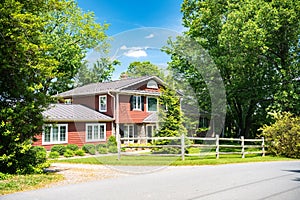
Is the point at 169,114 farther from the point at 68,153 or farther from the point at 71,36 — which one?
the point at 71,36

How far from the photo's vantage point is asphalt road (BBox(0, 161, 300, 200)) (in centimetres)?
766

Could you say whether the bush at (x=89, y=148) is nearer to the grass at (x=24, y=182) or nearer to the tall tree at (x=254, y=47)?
the grass at (x=24, y=182)

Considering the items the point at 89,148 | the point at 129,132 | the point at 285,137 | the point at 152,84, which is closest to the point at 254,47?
the point at 285,137

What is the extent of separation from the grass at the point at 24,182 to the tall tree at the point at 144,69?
4.24 metres

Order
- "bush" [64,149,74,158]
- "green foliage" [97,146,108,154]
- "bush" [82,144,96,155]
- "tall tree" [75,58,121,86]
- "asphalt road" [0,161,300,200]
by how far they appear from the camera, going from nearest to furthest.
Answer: "asphalt road" [0,161,300,200] → "tall tree" [75,58,121,86] → "green foliage" [97,146,108,154] → "bush" [82,144,96,155] → "bush" [64,149,74,158]

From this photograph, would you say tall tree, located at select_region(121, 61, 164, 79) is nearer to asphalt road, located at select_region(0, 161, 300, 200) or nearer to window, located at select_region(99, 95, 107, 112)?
asphalt road, located at select_region(0, 161, 300, 200)

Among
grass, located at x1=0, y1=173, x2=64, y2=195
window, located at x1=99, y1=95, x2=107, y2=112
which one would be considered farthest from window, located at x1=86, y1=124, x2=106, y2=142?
grass, located at x1=0, y1=173, x2=64, y2=195

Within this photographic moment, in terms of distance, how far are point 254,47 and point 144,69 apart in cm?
1557

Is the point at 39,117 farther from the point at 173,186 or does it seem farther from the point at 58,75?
the point at 173,186

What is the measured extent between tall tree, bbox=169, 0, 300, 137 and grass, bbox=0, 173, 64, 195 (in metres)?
16.3

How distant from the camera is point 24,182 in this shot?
977 centimetres

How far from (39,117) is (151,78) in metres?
4.86

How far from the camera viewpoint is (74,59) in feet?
101

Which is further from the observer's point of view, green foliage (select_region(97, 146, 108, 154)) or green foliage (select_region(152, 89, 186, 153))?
green foliage (select_region(97, 146, 108, 154))
